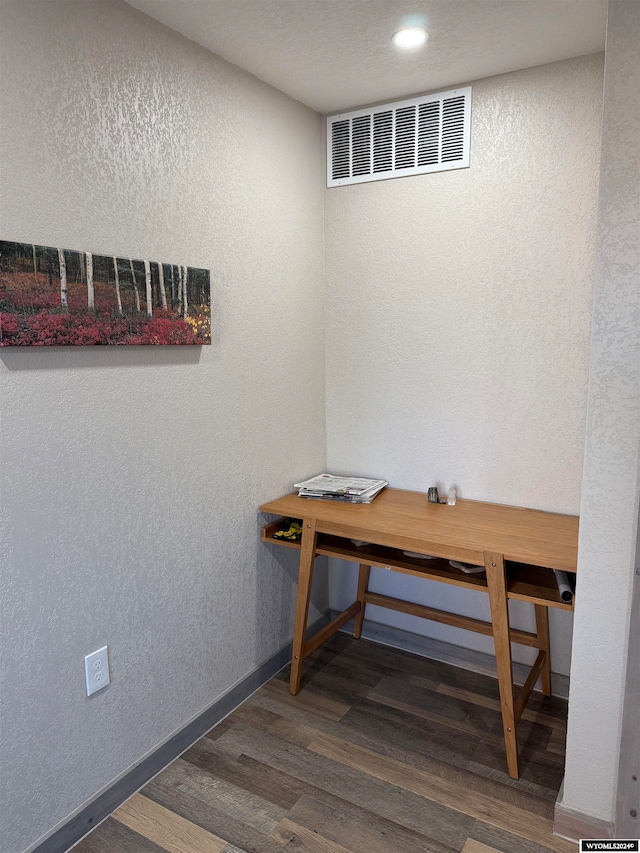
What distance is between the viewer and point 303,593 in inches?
90.2

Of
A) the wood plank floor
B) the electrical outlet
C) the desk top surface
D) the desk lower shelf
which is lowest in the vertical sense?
the wood plank floor

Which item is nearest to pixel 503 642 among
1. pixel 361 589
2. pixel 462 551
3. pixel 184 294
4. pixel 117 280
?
pixel 462 551

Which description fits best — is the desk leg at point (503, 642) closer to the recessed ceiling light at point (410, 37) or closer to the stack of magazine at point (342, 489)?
the stack of magazine at point (342, 489)

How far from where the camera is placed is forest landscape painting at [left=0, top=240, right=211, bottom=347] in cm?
144

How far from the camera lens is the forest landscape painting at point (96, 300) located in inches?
56.7

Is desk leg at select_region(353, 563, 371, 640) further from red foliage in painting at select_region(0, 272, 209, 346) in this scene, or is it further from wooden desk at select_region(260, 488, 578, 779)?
red foliage in painting at select_region(0, 272, 209, 346)

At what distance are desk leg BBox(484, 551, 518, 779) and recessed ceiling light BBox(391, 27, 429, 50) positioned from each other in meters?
1.60

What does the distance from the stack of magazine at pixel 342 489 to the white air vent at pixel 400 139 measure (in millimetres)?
1252

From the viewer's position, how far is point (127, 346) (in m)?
1.75

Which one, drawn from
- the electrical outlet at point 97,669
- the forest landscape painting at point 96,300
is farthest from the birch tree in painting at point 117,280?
the electrical outlet at point 97,669

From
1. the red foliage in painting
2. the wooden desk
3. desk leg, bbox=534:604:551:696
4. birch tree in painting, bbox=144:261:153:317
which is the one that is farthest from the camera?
desk leg, bbox=534:604:551:696

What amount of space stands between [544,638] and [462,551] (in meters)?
0.63

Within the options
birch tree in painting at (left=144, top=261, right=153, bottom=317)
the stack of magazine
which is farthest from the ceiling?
the stack of magazine

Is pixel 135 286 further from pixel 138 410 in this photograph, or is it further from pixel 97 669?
pixel 97 669
